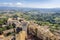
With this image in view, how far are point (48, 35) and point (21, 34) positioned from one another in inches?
42.7

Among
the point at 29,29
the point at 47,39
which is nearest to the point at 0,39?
the point at 29,29

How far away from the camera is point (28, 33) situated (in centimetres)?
763

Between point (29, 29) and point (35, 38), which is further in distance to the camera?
point (29, 29)

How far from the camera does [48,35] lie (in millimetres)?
7398

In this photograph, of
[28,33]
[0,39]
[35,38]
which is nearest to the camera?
[35,38]

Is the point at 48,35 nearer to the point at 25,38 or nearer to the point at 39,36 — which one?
the point at 39,36

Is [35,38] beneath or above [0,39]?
above

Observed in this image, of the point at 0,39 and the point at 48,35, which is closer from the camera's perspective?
the point at 48,35

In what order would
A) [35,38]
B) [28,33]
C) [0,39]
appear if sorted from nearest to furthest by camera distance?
1. [35,38]
2. [28,33]
3. [0,39]

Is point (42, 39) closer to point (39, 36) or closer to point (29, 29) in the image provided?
point (39, 36)

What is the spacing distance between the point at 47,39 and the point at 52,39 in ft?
0.64

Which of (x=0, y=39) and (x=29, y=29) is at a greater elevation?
(x=29, y=29)

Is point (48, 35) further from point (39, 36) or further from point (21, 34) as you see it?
point (21, 34)

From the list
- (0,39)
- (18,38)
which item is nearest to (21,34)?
(18,38)
